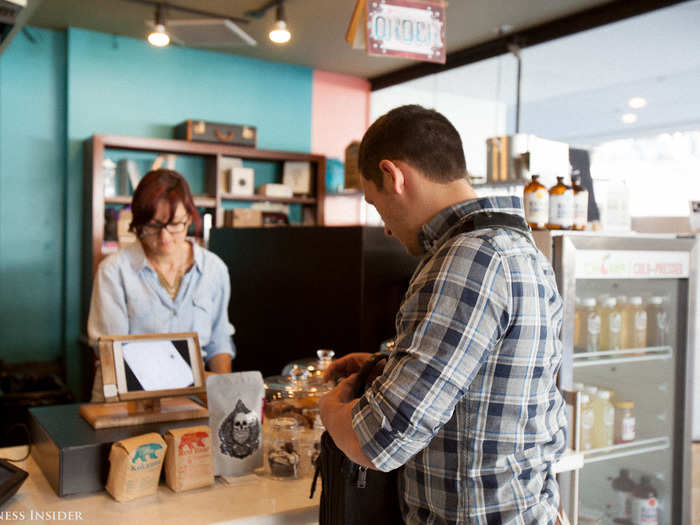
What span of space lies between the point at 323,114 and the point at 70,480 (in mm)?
5380

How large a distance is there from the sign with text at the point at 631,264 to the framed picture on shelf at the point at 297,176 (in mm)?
3866

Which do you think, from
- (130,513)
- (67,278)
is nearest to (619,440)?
(130,513)

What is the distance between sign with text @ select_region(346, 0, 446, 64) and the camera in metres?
2.33

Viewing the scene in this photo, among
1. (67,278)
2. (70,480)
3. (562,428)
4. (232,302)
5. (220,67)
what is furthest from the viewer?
(220,67)

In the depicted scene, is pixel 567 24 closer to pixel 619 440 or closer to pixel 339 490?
pixel 619 440

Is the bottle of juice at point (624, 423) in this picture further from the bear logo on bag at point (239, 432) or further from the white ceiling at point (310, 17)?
the white ceiling at point (310, 17)

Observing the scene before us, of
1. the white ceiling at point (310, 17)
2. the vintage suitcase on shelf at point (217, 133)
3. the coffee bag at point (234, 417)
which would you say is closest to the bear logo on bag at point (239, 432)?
the coffee bag at point (234, 417)

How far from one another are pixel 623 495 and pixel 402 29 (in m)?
2.15

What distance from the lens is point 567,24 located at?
4.62 meters

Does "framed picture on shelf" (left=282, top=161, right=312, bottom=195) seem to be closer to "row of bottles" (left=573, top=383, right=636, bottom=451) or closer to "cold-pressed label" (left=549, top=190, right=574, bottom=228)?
"row of bottles" (left=573, top=383, right=636, bottom=451)

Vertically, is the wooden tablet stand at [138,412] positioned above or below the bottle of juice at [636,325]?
below

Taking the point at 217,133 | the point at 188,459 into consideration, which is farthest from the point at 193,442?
the point at 217,133

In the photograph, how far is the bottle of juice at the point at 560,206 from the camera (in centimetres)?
220

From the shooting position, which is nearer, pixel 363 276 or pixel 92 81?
pixel 363 276
